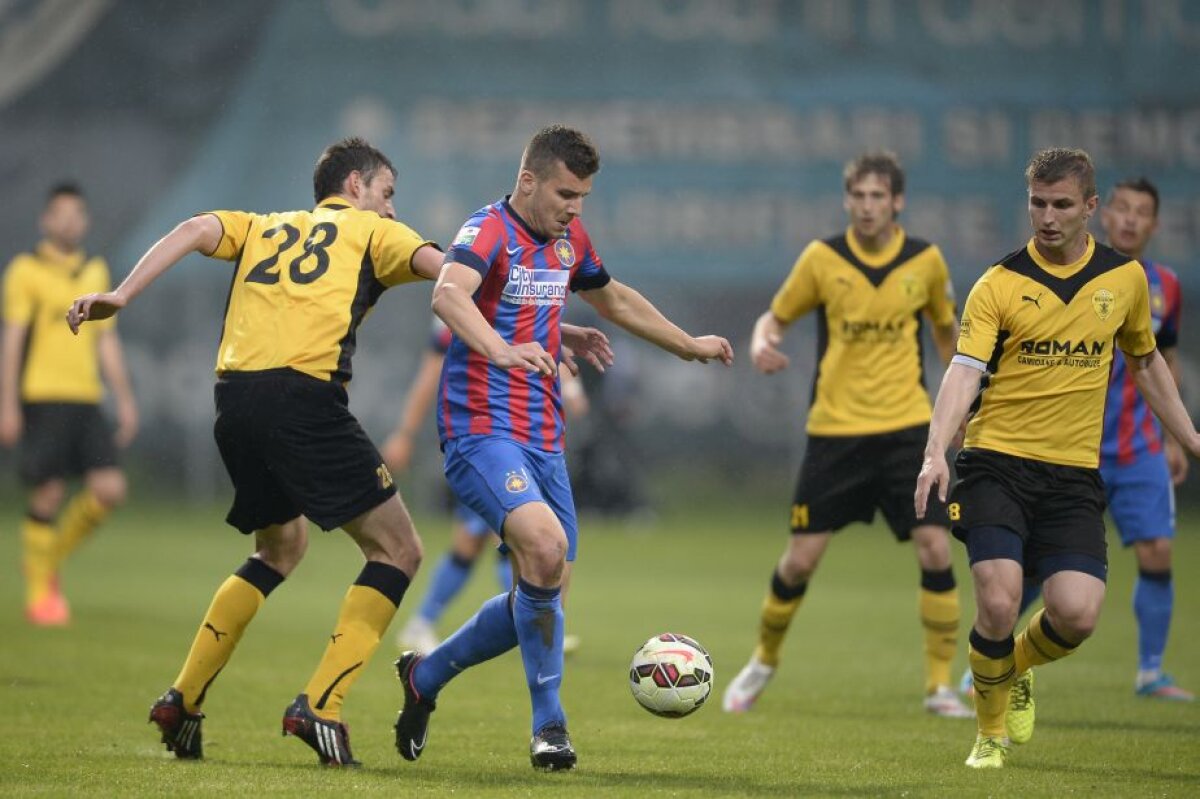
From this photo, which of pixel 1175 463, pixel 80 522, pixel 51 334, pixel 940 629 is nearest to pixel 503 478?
pixel 940 629

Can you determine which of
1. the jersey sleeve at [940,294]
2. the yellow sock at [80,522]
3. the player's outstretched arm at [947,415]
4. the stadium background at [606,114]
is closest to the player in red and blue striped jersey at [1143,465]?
the jersey sleeve at [940,294]

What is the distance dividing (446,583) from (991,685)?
4.67m

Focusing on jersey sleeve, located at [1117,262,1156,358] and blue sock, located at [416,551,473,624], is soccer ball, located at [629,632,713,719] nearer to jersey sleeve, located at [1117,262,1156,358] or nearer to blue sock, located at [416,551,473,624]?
jersey sleeve, located at [1117,262,1156,358]

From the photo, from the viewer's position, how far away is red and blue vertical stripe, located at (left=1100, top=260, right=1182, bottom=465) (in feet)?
28.3

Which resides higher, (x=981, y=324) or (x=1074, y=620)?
(x=981, y=324)

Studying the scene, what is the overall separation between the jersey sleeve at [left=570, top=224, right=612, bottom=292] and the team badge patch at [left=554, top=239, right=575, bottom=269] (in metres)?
0.05

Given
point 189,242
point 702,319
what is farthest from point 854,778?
point 702,319

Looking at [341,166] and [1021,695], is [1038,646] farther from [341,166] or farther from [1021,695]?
[341,166]

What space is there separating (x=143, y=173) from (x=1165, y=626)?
44.9 feet

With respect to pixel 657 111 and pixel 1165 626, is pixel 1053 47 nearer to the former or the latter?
pixel 657 111

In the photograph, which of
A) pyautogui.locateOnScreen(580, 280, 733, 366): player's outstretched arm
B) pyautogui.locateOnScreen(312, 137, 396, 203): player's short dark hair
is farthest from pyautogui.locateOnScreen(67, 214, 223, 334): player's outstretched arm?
pyautogui.locateOnScreen(580, 280, 733, 366): player's outstretched arm

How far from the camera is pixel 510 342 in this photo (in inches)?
249

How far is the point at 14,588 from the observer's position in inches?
522

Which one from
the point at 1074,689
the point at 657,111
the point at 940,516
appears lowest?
the point at 1074,689
